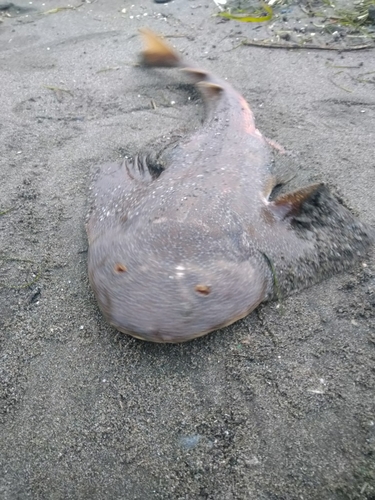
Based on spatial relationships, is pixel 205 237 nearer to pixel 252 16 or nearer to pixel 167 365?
pixel 167 365

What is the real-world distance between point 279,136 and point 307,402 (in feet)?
8.48

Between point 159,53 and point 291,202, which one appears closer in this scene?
point 291,202

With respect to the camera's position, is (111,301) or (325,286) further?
(325,286)

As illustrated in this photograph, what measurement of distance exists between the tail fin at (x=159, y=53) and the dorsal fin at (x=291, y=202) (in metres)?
2.48

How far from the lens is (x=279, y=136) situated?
4227 millimetres

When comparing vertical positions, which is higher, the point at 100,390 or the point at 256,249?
the point at 256,249

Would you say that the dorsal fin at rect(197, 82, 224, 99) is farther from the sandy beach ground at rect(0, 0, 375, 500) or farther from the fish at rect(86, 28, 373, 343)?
the fish at rect(86, 28, 373, 343)

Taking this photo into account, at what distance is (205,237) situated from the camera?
268 centimetres

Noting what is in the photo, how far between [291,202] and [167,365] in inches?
55.6

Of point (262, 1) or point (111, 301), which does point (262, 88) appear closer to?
point (262, 1)

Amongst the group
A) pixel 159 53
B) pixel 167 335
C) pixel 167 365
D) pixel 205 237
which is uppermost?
pixel 159 53

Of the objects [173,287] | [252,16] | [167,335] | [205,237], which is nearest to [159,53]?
[252,16]

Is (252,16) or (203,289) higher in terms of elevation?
(252,16)

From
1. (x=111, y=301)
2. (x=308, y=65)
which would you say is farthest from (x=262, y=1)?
(x=111, y=301)
